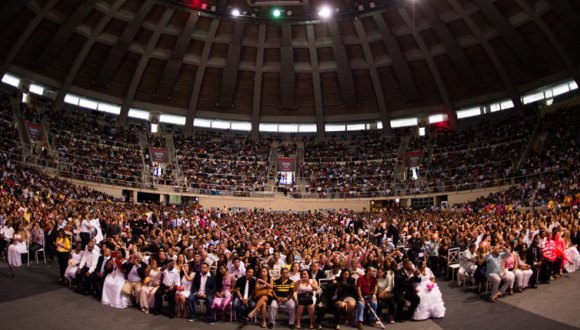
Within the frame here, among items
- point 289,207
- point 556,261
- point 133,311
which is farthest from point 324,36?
point 133,311

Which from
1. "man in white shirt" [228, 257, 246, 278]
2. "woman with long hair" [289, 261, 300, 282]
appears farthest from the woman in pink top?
"man in white shirt" [228, 257, 246, 278]

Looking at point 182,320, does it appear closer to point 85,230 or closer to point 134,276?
point 134,276

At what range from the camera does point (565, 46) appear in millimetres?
35562

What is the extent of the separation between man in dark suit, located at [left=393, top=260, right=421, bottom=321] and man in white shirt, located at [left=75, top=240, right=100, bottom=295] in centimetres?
791

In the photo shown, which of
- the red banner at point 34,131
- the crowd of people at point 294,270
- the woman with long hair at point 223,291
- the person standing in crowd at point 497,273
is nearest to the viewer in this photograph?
the woman with long hair at point 223,291

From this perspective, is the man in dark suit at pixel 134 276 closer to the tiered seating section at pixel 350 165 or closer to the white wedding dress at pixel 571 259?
the white wedding dress at pixel 571 259

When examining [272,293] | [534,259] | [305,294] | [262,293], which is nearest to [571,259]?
[534,259]

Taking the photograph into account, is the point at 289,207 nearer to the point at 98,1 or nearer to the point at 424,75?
the point at 424,75

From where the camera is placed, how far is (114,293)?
11859 mm

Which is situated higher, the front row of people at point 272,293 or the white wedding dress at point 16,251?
the white wedding dress at point 16,251

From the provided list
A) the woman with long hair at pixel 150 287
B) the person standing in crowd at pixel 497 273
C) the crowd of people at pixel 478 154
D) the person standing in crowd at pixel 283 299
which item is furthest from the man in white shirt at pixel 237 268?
the crowd of people at pixel 478 154

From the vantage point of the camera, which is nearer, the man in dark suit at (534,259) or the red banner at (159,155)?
the man in dark suit at (534,259)

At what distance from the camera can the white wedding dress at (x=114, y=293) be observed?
11797 mm

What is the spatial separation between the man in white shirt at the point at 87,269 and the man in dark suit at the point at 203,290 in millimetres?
2977
